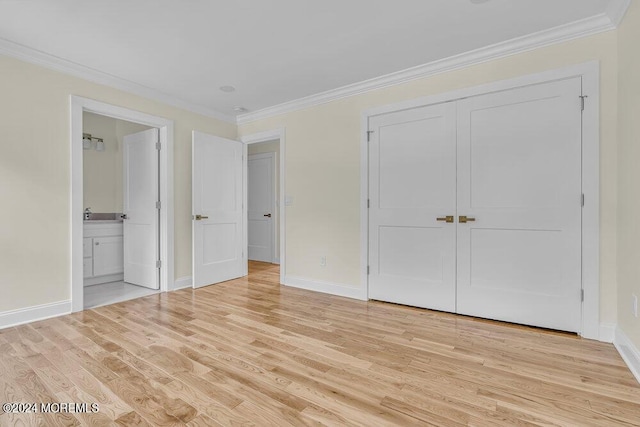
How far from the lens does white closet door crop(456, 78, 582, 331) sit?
2512 mm

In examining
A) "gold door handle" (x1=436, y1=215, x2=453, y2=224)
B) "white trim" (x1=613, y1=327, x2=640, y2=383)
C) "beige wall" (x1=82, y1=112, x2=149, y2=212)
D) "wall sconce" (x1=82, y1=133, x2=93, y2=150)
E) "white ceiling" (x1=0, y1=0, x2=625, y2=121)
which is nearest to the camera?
"white trim" (x1=613, y1=327, x2=640, y2=383)

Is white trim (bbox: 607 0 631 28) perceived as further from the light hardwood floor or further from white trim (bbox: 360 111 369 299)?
the light hardwood floor

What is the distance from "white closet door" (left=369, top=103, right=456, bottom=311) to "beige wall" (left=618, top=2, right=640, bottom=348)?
3.85ft

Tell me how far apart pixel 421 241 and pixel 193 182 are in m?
2.94

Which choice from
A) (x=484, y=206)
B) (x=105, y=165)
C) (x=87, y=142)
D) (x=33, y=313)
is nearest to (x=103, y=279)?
(x=33, y=313)

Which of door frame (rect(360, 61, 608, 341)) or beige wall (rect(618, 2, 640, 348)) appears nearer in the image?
beige wall (rect(618, 2, 640, 348))

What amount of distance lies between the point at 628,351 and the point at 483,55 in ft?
8.34

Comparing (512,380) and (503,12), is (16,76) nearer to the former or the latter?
(503,12)

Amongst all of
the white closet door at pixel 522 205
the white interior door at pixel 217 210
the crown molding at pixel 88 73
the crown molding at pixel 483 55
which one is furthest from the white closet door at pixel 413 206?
the crown molding at pixel 88 73

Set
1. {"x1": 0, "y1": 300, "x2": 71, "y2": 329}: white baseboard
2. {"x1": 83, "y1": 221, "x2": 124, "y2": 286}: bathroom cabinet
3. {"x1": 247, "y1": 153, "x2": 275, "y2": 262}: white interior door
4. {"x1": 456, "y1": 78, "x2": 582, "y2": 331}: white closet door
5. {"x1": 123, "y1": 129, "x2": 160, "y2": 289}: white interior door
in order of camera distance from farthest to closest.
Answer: {"x1": 247, "y1": 153, "x2": 275, "y2": 262}: white interior door < {"x1": 83, "y1": 221, "x2": 124, "y2": 286}: bathroom cabinet < {"x1": 123, "y1": 129, "x2": 160, "y2": 289}: white interior door < {"x1": 0, "y1": 300, "x2": 71, "y2": 329}: white baseboard < {"x1": 456, "y1": 78, "x2": 582, "y2": 331}: white closet door

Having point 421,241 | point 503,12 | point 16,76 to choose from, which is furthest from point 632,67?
point 16,76

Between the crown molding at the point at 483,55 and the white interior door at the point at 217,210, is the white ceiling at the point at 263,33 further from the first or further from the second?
the white interior door at the point at 217,210

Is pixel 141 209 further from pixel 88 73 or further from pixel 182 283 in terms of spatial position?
pixel 88 73

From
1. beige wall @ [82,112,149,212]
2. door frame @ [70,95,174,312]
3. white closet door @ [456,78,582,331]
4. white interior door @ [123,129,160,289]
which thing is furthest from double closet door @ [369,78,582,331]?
beige wall @ [82,112,149,212]
